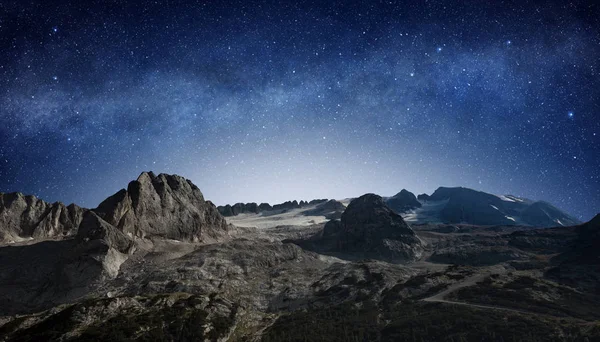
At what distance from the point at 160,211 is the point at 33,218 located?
5194 cm

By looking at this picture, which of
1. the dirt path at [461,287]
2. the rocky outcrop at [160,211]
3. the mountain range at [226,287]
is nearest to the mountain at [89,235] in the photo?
the rocky outcrop at [160,211]

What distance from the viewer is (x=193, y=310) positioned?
9388 cm

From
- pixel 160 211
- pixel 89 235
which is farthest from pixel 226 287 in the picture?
pixel 160 211

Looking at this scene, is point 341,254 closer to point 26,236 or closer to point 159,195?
point 159,195

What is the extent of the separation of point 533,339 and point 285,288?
72.0 meters

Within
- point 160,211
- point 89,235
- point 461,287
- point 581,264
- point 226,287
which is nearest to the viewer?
point 461,287

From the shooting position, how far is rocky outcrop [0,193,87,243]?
5620 inches

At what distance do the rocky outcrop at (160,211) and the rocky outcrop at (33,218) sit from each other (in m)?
21.8

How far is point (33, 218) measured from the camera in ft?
499

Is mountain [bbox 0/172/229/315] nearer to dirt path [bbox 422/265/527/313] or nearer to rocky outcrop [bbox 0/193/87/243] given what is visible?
rocky outcrop [bbox 0/193/87/243]

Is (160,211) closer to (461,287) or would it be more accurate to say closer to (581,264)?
(461,287)

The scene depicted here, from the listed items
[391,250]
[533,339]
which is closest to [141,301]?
[533,339]

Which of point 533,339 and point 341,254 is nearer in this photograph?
point 533,339

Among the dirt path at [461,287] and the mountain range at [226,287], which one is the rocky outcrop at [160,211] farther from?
the dirt path at [461,287]
